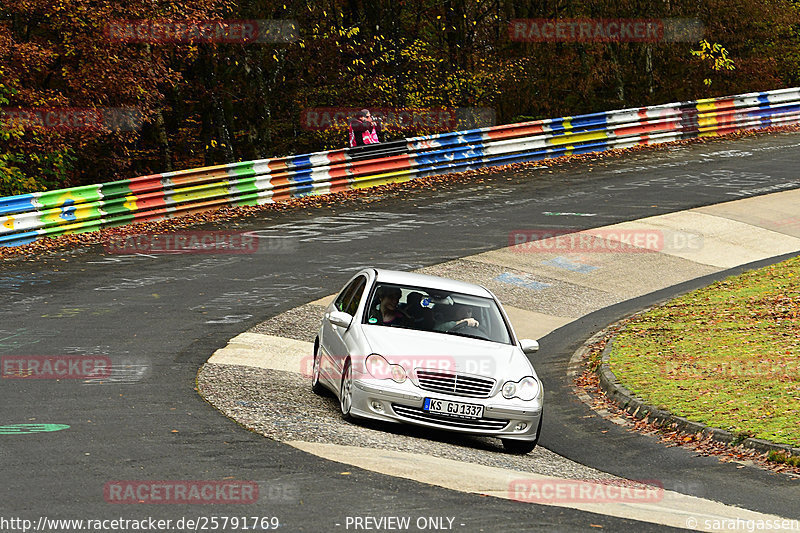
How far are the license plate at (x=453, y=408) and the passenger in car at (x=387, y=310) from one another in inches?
51.0

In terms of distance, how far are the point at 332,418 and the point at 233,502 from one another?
131 inches

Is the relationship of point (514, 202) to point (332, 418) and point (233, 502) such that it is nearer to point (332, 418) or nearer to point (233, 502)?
point (332, 418)

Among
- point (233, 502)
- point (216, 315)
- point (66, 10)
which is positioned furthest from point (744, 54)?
point (233, 502)

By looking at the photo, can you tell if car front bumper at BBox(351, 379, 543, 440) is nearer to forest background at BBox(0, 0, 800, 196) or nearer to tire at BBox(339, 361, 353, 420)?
tire at BBox(339, 361, 353, 420)
